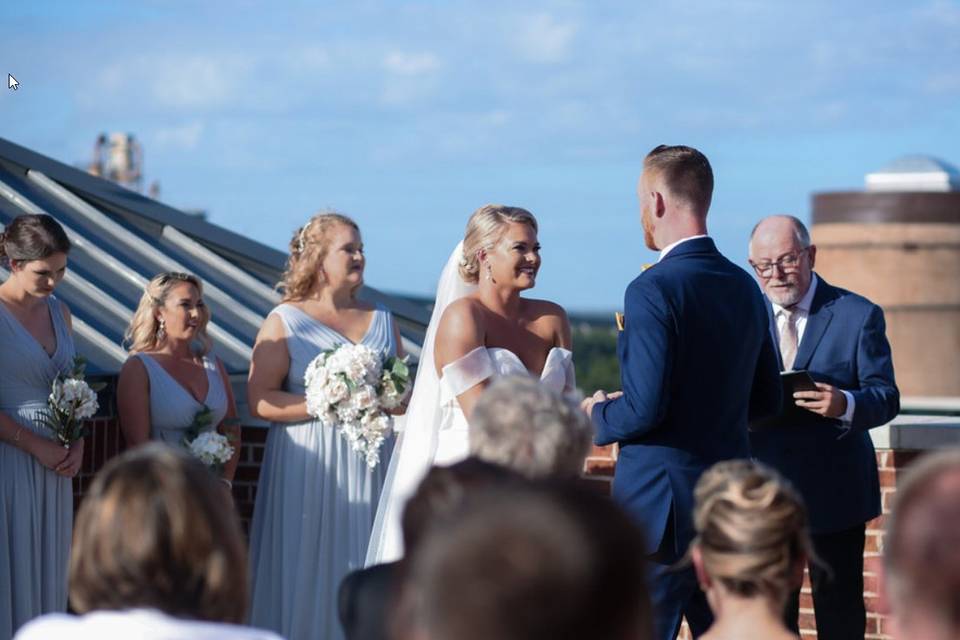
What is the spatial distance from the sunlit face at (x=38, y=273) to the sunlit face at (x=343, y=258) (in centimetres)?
137

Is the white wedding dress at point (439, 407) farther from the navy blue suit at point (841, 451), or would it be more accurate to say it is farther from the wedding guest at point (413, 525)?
the wedding guest at point (413, 525)

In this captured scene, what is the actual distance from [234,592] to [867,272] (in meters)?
26.9

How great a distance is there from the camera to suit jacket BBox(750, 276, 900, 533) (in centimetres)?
546

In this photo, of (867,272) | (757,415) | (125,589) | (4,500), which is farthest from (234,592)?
(867,272)

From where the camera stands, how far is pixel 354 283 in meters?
6.95

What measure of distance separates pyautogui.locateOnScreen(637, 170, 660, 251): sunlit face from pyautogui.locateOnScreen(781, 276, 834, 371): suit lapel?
1.04 meters

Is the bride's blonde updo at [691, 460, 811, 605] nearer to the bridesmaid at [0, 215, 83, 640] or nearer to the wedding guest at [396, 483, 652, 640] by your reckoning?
the wedding guest at [396, 483, 652, 640]

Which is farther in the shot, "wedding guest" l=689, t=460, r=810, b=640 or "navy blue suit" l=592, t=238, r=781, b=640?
"navy blue suit" l=592, t=238, r=781, b=640

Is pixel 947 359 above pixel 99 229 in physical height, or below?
below

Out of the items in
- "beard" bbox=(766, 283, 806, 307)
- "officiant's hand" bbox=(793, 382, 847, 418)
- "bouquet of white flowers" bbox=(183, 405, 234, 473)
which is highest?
"beard" bbox=(766, 283, 806, 307)

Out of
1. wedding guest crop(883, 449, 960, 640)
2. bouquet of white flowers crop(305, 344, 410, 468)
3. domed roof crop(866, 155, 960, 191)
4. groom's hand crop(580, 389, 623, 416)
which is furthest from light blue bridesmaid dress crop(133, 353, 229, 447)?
domed roof crop(866, 155, 960, 191)

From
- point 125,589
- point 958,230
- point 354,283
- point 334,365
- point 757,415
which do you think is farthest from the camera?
point 958,230

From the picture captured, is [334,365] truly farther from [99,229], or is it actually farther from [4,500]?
[99,229]

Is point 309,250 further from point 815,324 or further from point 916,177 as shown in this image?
point 916,177
